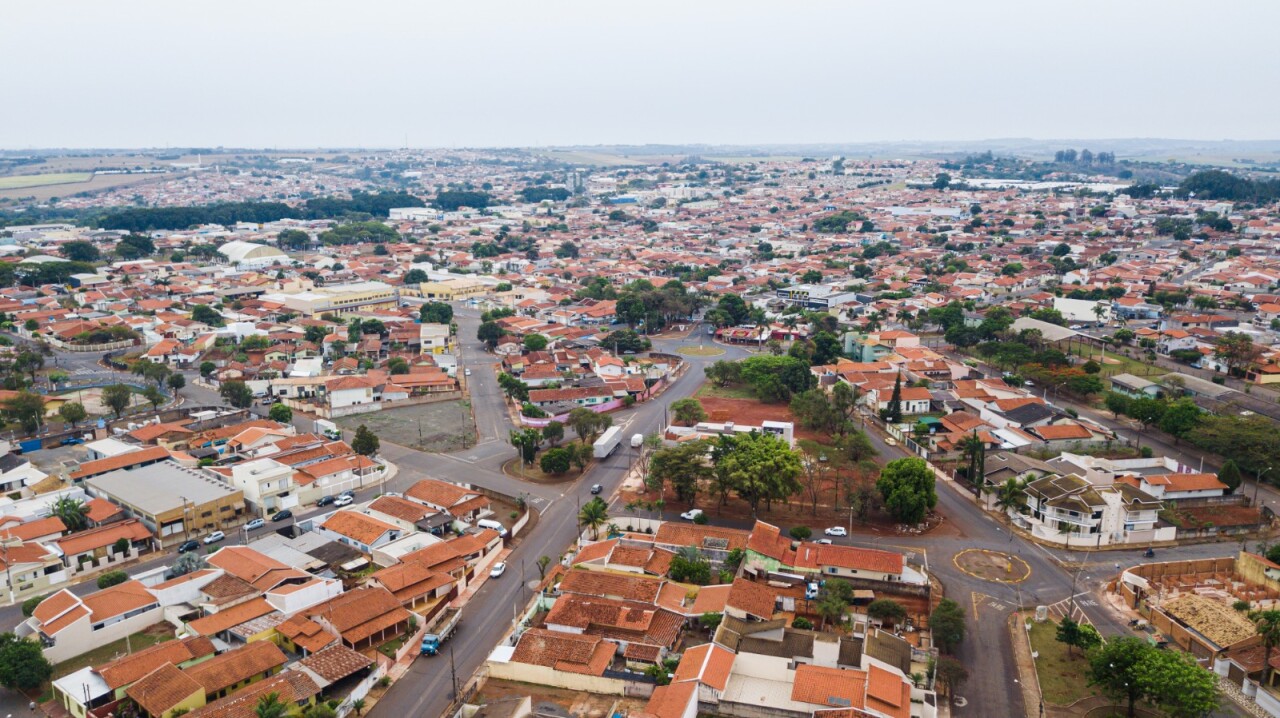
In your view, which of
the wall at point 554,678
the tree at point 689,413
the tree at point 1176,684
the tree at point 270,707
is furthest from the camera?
the tree at point 689,413

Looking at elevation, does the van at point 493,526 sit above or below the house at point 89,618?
below

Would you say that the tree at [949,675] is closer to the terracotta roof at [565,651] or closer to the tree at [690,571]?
the tree at [690,571]

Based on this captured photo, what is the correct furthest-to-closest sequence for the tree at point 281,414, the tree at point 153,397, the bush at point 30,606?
1. the tree at point 153,397
2. the tree at point 281,414
3. the bush at point 30,606

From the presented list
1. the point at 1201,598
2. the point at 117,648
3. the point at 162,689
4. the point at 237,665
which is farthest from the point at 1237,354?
the point at 117,648

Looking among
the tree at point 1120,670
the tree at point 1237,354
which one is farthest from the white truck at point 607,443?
the tree at point 1237,354

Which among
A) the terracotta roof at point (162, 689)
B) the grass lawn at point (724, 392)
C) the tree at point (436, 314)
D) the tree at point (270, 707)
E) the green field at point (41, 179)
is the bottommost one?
the grass lawn at point (724, 392)

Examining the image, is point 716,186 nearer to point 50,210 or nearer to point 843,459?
point 50,210

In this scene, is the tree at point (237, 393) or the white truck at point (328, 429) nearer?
the white truck at point (328, 429)
